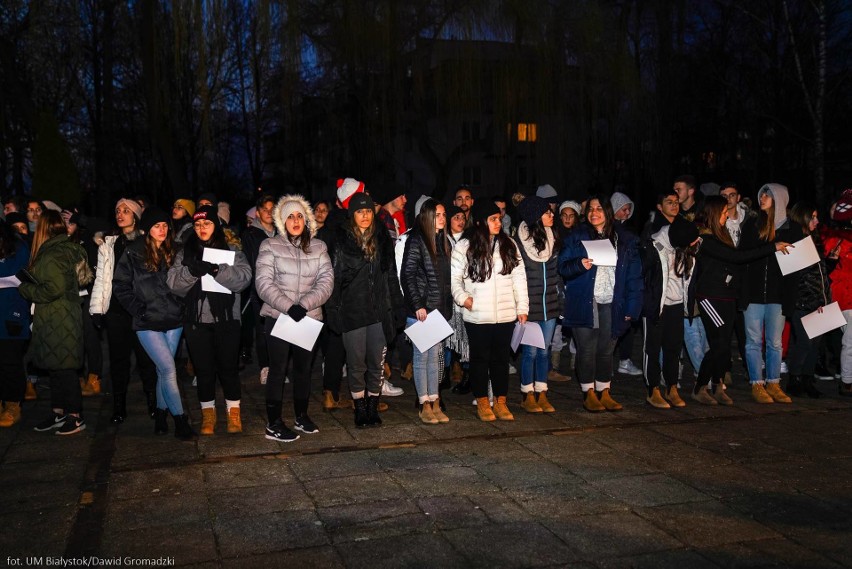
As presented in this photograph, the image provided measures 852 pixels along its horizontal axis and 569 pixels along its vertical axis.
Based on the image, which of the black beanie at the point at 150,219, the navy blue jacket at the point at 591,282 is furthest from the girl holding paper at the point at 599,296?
the black beanie at the point at 150,219

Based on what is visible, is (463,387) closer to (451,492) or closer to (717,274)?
(717,274)

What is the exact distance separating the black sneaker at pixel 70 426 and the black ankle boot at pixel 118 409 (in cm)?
34

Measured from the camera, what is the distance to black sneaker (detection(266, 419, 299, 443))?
6.96 m

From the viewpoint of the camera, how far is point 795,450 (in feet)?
21.9

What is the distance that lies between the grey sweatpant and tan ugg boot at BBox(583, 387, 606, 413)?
2017mm

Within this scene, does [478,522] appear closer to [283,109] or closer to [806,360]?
[806,360]

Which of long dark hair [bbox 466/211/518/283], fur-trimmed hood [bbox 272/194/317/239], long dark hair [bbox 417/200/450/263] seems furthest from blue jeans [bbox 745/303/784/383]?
fur-trimmed hood [bbox 272/194/317/239]

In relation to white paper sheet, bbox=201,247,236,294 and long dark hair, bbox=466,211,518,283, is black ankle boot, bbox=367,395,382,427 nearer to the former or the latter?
long dark hair, bbox=466,211,518,283

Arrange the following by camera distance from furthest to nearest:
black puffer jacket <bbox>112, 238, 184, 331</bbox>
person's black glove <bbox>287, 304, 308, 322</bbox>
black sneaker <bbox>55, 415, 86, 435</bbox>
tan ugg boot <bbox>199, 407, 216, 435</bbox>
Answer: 1. black sneaker <bbox>55, 415, 86, 435</bbox>
2. tan ugg boot <bbox>199, 407, 216, 435</bbox>
3. black puffer jacket <bbox>112, 238, 184, 331</bbox>
4. person's black glove <bbox>287, 304, 308, 322</bbox>

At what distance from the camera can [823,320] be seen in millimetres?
8586

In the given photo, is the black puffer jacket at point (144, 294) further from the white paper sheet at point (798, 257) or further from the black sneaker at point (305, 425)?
the white paper sheet at point (798, 257)

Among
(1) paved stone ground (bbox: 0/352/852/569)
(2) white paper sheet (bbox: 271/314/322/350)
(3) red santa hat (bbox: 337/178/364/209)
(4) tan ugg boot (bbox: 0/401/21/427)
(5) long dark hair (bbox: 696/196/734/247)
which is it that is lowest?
(1) paved stone ground (bbox: 0/352/852/569)

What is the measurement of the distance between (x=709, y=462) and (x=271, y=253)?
3.74 meters

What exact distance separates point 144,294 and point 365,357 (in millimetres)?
1902
